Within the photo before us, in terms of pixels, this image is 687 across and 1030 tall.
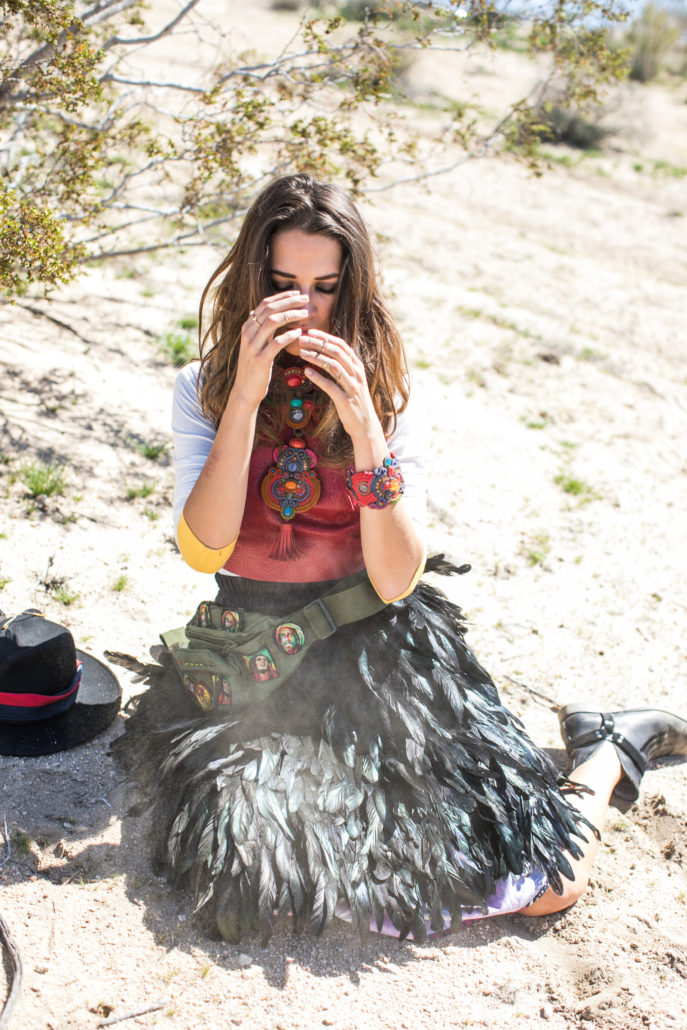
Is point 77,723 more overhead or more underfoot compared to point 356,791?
more underfoot

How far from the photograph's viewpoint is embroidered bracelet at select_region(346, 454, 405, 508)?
2.16 m

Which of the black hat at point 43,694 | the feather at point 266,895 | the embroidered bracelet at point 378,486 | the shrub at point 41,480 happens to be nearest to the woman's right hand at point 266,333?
the embroidered bracelet at point 378,486

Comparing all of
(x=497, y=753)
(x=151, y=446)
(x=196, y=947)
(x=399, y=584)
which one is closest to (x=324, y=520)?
(x=399, y=584)

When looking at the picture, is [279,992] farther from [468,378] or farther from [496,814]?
[468,378]

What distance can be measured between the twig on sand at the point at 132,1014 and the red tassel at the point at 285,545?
42.4 inches

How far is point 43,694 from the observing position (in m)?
2.52

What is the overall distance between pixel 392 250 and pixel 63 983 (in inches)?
259

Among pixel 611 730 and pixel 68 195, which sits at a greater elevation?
pixel 68 195

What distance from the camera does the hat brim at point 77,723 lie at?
2.55 m

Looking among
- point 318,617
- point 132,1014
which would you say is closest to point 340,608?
point 318,617

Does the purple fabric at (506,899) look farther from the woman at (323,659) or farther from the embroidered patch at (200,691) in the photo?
the embroidered patch at (200,691)

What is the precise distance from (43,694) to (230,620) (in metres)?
0.61

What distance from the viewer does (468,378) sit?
18.9ft

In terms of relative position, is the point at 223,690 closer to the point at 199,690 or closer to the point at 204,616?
the point at 199,690
